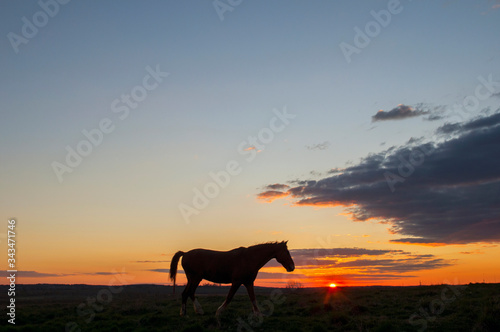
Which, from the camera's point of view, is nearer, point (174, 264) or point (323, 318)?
point (323, 318)

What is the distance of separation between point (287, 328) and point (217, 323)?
2728 millimetres

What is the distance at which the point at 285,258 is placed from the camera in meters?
16.2

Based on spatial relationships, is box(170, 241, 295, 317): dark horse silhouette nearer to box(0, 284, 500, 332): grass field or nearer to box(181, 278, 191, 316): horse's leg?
box(181, 278, 191, 316): horse's leg

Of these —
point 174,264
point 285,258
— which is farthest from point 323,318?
point 174,264

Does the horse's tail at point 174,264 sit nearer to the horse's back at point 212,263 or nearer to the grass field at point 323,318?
the horse's back at point 212,263

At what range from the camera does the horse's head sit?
52.9ft

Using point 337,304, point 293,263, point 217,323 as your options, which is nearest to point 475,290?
point 337,304

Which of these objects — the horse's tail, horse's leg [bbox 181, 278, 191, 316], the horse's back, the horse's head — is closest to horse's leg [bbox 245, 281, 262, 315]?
the horse's back

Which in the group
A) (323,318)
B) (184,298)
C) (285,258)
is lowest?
(323,318)

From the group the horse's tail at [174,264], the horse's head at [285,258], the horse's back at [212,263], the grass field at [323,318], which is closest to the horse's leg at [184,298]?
the grass field at [323,318]

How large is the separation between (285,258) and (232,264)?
222 cm

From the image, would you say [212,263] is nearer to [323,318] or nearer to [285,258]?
[285,258]

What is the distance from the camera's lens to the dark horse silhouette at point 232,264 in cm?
1585

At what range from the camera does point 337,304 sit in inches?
715
